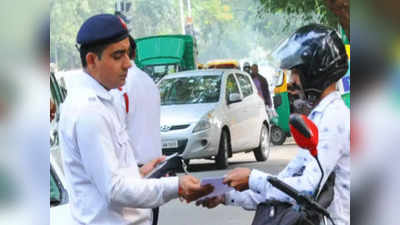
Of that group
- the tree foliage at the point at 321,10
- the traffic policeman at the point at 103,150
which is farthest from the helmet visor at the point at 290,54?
the traffic policeman at the point at 103,150

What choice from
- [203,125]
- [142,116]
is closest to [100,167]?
[142,116]

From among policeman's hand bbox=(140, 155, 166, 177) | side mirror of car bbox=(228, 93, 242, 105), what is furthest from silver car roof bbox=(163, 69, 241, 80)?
policeman's hand bbox=(140, 155, 166, 177)

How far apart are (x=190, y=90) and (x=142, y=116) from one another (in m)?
1.08

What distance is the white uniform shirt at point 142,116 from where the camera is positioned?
3129 millimetres

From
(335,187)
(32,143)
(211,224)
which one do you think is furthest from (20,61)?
(211,224)

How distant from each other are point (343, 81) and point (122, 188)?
90cm

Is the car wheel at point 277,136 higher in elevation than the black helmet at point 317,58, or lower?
lower

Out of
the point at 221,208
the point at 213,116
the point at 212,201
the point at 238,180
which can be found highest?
the point at 213,116

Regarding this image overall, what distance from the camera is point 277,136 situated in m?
3.36

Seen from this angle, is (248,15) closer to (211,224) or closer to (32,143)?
(32,143)

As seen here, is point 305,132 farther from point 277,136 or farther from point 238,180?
point 277,136

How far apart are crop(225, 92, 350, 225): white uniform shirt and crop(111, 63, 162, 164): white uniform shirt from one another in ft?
3.19

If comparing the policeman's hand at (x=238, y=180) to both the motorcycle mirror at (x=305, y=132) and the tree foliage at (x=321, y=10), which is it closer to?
the motorcycle mirror at (x=305, y=132)

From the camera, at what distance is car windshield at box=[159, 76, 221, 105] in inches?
155
